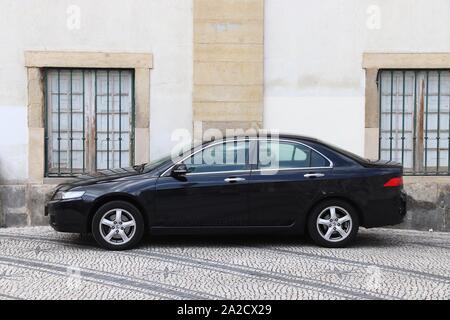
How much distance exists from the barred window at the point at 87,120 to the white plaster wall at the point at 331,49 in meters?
2.21

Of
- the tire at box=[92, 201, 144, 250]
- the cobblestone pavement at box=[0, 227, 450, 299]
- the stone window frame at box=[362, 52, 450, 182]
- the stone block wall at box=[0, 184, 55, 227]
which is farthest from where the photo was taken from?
the stone window frame at box=[362, 52, 450, 182]

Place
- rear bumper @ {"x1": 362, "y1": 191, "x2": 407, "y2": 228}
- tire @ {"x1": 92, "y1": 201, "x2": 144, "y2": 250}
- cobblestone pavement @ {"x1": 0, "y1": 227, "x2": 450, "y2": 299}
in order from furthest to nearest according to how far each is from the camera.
Result: rear bumper @ {"x1": 362, "y1": 191, "x2": 407, "y2": 228} < tire @ {"x1": 92, "y1": 201, "x2": 144, "y2": 250} < cobblestone pavement @ {"x1": 0, "y1": 227, "x2": 450, "y2": 299}

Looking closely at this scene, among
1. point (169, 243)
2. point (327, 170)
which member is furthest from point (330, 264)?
point (169, 243)

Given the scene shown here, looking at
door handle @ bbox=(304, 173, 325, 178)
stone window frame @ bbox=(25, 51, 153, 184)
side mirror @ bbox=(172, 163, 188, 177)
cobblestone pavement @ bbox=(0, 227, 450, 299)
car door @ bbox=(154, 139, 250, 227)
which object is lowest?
cobblestone pavement @ bbox=(0, 227, 450, 299)

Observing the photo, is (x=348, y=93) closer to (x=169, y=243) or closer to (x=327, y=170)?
(x=327, y=170)

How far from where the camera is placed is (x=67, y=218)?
9812mm

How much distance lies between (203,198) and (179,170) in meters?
0.45

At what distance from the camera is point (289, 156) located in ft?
32.9

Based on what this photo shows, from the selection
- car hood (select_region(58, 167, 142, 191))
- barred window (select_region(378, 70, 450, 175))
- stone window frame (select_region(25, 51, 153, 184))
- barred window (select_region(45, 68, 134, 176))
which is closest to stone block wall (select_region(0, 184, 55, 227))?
stone window frame (select_region(25, 51, 153, 184))

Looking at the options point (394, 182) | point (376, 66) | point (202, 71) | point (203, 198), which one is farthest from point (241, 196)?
point (376, 66)

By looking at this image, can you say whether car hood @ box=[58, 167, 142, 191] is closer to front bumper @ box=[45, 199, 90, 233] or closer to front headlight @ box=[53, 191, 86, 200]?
front headlight @ box=[53, 191, 86, 200]

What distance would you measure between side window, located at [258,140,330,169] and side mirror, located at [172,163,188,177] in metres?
0.95

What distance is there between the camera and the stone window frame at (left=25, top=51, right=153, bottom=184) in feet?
40.3

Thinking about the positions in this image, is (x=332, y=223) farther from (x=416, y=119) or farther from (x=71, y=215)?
(x=416, y=119)
